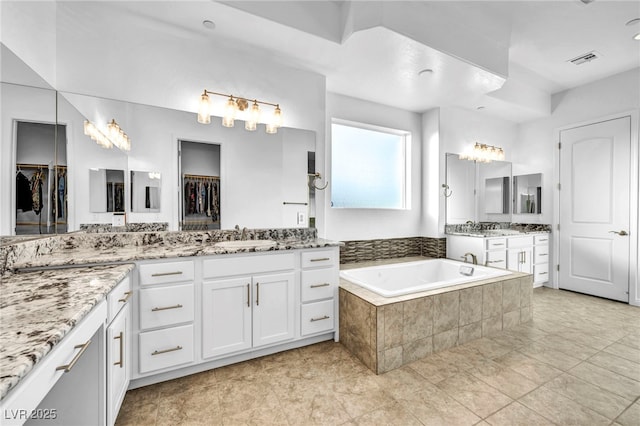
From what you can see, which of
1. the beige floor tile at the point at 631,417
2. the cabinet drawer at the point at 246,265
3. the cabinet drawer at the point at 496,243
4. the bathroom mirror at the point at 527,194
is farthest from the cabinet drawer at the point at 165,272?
the bathroom mirror at the point at 527,194

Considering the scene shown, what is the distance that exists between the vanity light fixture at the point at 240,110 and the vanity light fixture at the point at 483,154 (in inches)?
106

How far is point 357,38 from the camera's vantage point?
2.16m

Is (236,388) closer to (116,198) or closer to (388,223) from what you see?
(116,198)

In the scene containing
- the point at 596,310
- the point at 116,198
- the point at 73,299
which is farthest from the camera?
the point at 596,310

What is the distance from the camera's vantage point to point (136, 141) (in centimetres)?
212

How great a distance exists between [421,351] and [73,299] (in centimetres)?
213

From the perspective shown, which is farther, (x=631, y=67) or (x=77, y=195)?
(x=631, y=67)

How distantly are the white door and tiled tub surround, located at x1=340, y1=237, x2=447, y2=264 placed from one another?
1.78 metres

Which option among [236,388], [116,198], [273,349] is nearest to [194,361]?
[236,388]

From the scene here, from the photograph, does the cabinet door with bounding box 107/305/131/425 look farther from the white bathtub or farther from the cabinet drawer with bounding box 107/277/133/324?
the white bathtub

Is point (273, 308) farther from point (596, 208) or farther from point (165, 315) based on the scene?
point (596, 208)

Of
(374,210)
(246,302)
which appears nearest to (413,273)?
(374,210)

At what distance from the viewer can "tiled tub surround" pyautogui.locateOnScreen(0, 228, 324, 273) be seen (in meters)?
1.46

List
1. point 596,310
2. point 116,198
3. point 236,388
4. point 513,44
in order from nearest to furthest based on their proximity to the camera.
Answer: point 236,388, point 116,198, point 513,44, point 596,310
